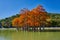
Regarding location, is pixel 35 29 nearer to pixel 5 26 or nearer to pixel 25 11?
pixel 25 11

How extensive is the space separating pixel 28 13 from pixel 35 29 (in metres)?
2.11

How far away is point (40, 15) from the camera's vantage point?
2034 centimetres

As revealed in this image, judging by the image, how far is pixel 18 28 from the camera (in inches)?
926

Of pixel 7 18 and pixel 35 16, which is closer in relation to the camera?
pixel 35 16

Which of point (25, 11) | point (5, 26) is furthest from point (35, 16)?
point (5, 26)

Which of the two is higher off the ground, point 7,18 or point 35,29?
point 7,18

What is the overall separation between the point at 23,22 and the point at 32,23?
1.36 metres

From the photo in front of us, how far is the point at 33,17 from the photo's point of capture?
2064cm

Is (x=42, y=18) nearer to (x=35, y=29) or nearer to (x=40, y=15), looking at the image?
(x=40, y=15)

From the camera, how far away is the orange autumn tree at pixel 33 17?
20.4 metres

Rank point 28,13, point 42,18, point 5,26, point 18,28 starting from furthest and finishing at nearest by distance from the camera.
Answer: point 5,26
point 18,28
point 28,13
point 42,18

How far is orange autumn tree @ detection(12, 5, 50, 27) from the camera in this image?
2039 centimetres

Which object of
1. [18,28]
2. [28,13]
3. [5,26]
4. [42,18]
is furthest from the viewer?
[5,26]

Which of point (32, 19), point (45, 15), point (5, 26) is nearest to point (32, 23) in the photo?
point (32, 19)
